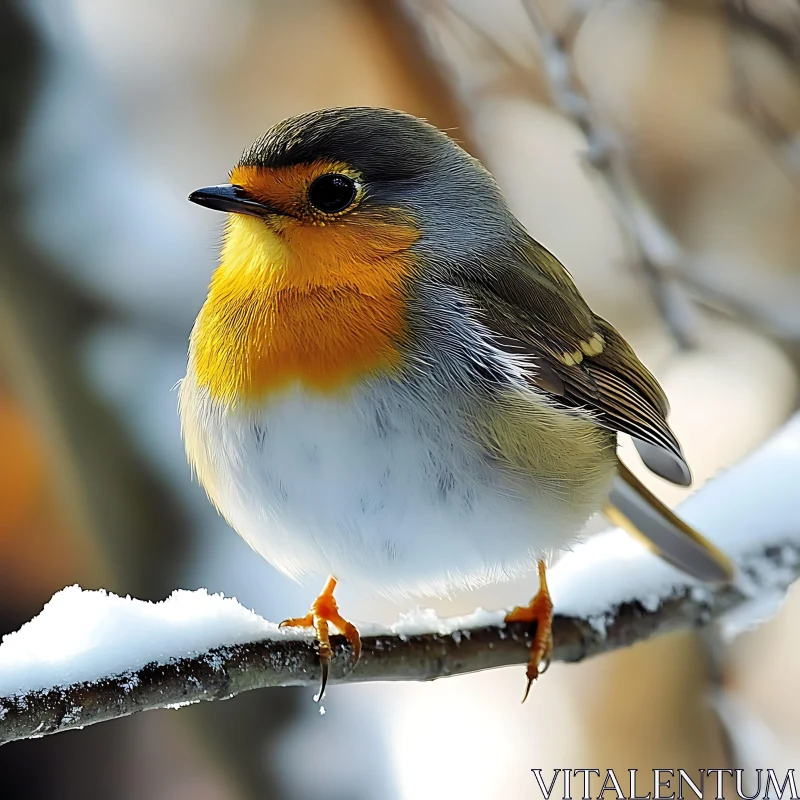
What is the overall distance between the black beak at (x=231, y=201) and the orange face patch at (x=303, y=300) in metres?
0.01

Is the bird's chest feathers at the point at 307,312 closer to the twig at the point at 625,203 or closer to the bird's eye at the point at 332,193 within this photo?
the bird's eye at the point at 332,193

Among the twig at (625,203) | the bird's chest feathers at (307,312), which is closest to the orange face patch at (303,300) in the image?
the bird's chest feathers at (307,312)

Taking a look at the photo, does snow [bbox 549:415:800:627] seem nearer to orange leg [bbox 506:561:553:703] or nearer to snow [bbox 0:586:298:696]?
orange leg [bbox 506:561:553:703]

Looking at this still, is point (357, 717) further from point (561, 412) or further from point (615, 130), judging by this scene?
point (615, 130)

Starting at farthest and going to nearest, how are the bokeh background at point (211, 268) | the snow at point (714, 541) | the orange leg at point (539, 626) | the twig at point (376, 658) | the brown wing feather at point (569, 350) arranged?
the bokeh background at point (211, 268), the snow at point (714, 541), the orange leg at point (539, 626), the brown wing feather at point (569, 350), the twig at point (376, 658)

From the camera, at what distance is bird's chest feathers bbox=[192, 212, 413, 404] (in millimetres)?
1038

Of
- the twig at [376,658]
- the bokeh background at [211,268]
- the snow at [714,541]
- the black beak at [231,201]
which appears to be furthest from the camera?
the bokeh background at [211,268]

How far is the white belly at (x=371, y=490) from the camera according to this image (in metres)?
1.04

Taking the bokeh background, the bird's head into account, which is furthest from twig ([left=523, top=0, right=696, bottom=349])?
the bird's head

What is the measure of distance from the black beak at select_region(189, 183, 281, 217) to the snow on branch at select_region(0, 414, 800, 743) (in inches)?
16.4

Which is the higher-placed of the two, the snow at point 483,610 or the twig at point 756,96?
the twig at point 756,96

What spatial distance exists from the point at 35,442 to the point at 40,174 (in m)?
0.62

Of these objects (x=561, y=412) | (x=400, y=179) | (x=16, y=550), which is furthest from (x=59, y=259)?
(x=561, y=412)

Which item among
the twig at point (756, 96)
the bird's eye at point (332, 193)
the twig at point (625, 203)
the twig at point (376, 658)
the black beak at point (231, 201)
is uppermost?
the twig at point (756, 96)
